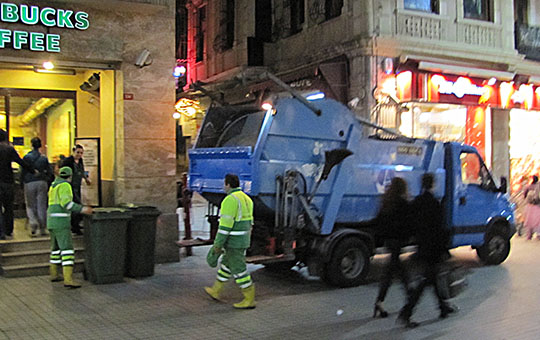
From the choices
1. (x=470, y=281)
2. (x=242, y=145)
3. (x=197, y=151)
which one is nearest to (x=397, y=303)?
(x=470, y=281)

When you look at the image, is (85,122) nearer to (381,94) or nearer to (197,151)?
(197,151)

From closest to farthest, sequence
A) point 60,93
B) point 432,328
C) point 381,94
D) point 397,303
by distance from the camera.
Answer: point 432,328, point 397,303, point 60,93, point 381,94

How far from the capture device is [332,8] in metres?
17.5

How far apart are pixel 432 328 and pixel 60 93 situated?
9582 millimetres

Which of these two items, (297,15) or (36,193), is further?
(297,15)

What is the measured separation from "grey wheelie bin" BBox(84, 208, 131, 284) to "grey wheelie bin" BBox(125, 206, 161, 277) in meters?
0.28

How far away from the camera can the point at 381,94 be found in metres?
15.9

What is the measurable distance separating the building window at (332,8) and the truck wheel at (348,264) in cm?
993

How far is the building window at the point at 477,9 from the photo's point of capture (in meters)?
18.0

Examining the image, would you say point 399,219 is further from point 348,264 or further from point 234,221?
point 348,264

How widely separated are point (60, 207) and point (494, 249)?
757cm

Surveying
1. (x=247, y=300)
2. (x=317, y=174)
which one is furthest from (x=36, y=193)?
(x=317, y=174)

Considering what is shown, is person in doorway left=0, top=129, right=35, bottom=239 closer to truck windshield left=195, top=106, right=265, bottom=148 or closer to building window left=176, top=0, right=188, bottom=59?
truck windshield left=195, top=106, right=265, bottom=148

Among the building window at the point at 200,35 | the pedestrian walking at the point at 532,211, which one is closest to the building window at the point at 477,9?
the pedestrian walking at the point at 532,211
